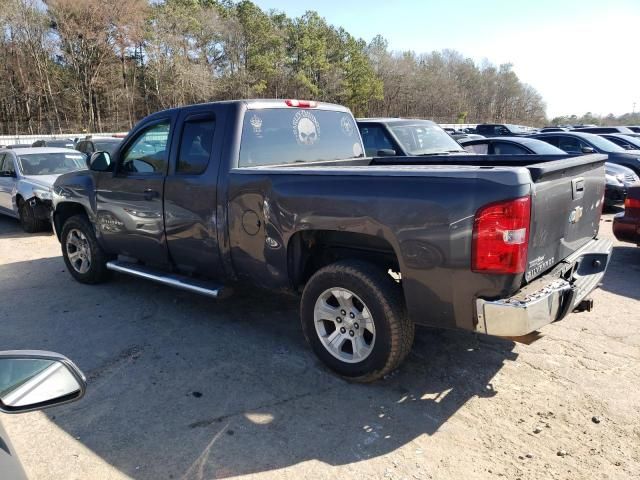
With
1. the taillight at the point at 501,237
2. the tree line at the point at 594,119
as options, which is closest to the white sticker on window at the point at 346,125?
the taillight at the point at 501,237

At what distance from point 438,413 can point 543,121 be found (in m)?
102

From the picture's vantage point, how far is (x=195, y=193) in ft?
14.1

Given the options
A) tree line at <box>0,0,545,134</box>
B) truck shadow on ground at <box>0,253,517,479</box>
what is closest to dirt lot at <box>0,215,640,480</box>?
truck shadow on ground at <box>0,253,517,479</box>

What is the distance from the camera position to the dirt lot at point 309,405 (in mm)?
2762

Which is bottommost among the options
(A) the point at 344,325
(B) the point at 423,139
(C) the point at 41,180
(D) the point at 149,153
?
(A) the point at 344,325

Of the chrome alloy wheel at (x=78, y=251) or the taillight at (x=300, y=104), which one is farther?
the chrome alloy wheel at (x=78, y=251)

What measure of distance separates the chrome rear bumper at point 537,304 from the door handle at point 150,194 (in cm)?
321

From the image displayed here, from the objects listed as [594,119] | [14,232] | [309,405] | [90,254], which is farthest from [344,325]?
[594,119]

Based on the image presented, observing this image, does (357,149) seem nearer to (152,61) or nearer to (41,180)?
(41,180)

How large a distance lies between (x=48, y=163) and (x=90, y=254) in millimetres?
5621

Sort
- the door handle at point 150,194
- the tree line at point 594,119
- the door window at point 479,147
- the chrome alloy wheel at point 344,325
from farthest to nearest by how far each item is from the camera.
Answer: the tree line at point 594,119
the door window at point 479,147
the door handle at point 150,194
the chrome alloy wheel at point 344,325

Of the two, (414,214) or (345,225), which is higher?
(414,214)

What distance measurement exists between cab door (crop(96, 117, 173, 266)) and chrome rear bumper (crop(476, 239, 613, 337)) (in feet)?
10.4

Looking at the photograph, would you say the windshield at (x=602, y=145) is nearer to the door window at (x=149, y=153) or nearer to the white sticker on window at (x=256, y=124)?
the white sticker on window at (x=256, y=124)
